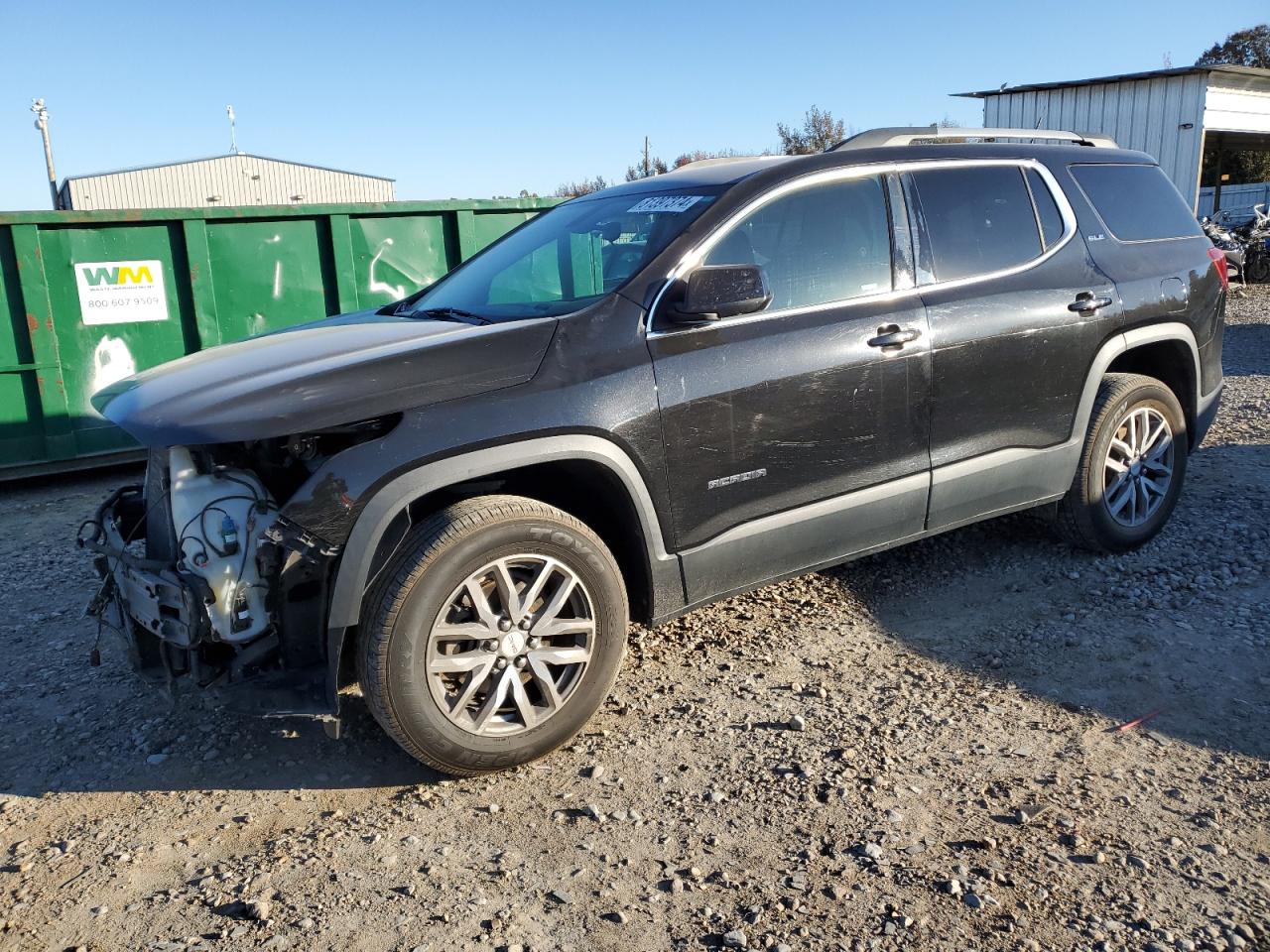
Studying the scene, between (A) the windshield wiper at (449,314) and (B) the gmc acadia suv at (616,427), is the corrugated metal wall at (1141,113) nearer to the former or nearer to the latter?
(B) the gmc acadia suv at (616,427)

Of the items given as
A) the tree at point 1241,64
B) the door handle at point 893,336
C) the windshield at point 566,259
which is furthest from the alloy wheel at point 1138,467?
the tree at point 1241,64

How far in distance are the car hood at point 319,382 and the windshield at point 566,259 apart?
1.04 feet

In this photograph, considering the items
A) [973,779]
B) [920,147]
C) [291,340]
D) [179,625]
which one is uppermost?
[920,147]

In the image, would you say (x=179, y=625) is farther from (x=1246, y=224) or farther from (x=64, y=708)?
(x=1246, y=224)

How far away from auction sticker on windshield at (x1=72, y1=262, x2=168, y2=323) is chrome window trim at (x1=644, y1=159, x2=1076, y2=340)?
5.78 metres

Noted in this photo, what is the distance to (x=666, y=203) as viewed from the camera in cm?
393

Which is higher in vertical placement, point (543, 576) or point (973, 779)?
point (543, 576)

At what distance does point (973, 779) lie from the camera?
322cm

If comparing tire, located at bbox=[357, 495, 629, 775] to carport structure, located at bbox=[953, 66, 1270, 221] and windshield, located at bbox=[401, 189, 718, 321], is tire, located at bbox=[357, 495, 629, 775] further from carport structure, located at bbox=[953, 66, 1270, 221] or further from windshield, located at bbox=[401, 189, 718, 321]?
carport structure, located at bbox=[953, 66, 1270, 221]

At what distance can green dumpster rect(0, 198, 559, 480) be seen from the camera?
24.2 ft

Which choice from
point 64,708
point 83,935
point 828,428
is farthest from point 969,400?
point 64,708

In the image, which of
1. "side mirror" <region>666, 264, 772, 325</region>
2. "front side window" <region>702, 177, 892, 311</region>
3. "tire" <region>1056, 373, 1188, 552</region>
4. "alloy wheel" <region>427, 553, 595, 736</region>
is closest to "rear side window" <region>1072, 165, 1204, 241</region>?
"tire" <region>1056, 373, 1188, 552</region>

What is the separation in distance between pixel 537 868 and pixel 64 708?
2.25 m

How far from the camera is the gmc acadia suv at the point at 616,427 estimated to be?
3.06m
